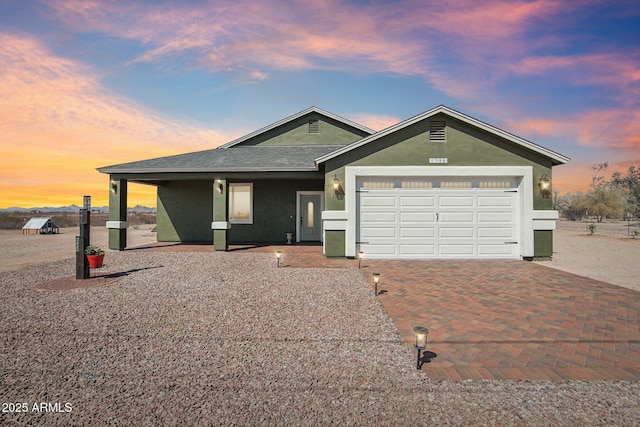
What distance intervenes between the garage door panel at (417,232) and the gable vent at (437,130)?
326 centimetres

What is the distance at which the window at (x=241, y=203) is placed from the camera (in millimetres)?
15914

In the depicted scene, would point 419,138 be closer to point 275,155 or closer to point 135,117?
point 275,155

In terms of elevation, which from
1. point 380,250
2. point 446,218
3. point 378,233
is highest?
point 446,218

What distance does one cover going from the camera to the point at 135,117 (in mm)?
14844

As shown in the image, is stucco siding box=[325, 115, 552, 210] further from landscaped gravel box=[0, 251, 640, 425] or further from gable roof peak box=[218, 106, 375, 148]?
landscaped gravel box=[0, 251, 640, 425]

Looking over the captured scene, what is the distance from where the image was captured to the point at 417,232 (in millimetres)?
11172

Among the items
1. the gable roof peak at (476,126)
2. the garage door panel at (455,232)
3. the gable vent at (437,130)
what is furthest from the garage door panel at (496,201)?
the gable vent at (437,130)

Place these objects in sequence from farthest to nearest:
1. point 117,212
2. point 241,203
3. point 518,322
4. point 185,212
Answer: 1. point 185,212
2. point 241,203
3. point 117,212
4. point 518,322

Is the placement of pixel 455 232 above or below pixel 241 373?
→ above

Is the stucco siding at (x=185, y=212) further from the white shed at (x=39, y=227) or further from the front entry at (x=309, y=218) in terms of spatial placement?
the white shed at (x=39, y=227)

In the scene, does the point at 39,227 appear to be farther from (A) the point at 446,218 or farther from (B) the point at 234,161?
(A) the point at 446,218

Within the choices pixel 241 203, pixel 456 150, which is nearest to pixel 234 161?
pixel 241 203

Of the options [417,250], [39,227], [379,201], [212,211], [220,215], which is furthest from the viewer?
[39,227]

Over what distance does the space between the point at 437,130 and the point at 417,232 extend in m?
3.75
